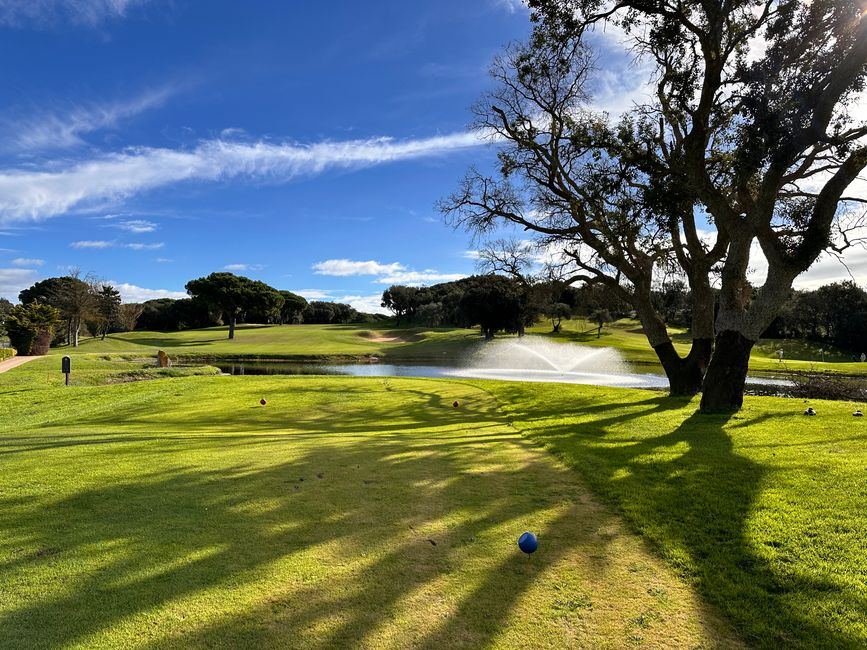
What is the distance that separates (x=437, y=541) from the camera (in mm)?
4719

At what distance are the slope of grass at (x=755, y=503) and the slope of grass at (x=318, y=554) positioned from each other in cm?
40

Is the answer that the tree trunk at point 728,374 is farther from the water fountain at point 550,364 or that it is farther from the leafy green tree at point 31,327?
the leafy green tree at point 31,327

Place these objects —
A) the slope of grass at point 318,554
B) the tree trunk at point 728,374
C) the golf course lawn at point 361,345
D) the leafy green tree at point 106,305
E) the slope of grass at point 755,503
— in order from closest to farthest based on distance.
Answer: the slope of grass at point 318,554 → the slope of grass at point 755,503 → the tree trunk at point 728,374 → the golf course lawn at point 361,345 → the leafy green tree at point 106,305

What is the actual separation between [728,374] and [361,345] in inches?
2049

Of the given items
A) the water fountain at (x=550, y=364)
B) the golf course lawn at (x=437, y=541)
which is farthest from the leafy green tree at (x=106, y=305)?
the golf course lawn at (x=437, y=541)

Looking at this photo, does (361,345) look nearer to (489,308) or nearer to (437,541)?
(489,308)

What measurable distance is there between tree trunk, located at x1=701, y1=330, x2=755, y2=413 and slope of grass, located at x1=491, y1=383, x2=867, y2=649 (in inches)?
26.6

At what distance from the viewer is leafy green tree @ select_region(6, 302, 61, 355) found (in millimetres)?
32594

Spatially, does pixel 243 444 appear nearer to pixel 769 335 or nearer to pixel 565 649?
pixel 565 649

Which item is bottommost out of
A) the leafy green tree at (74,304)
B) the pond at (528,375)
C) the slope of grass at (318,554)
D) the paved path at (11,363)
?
the pond at (528,375)

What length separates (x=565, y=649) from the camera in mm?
3174

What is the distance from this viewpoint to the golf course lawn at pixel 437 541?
3361 millimetres

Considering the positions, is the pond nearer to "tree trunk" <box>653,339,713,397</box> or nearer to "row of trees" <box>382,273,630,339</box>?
"row of trees" <box>382,273,630,339</box>

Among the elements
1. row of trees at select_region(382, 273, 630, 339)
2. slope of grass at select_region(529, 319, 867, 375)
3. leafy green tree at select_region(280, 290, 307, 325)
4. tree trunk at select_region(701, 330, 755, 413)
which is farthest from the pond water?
leafy green tree at select_region(280, 290, 307, 325)
